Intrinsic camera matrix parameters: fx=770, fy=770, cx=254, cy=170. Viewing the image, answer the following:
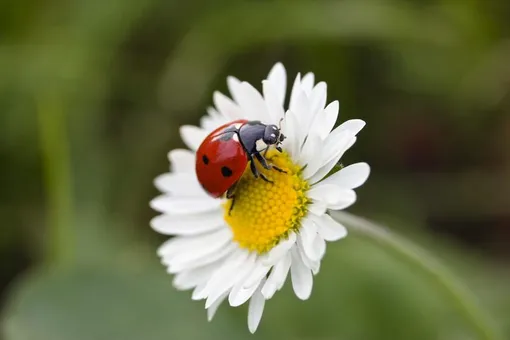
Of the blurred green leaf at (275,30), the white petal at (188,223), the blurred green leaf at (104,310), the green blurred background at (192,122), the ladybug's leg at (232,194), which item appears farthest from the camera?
the blurred green leaf at (275,30)

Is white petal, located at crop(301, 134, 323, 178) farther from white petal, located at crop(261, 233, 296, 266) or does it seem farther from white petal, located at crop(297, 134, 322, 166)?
white petal, located at crop(261, 233, 296, 266)

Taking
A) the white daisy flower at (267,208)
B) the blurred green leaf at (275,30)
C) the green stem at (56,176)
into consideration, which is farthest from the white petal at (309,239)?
the blurred green leaf at (275,30)

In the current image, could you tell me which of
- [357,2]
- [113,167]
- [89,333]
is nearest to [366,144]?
[357,2]

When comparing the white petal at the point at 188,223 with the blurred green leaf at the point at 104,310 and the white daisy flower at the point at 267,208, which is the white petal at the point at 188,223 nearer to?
the white daisy flower at the point at 267,208

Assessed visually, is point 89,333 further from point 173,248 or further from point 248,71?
point 248,71

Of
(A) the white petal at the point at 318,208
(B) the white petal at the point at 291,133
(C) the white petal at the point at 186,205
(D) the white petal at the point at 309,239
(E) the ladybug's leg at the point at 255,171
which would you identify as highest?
(B) the white petal at the point at 291,133

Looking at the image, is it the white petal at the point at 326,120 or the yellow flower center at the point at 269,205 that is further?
the yellow flower center at the point at 269,205

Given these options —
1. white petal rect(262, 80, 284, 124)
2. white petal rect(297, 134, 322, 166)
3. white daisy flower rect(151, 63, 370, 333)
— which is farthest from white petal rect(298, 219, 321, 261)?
white petal rect(262, 80, 284, 124)
